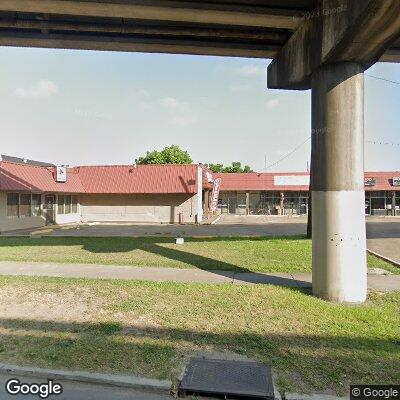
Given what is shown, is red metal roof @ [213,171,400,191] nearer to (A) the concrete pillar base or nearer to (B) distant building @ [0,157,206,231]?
(B) distant building @ [0,157,206,231]

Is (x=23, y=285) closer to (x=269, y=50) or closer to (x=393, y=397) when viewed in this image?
(x=393, y=397)

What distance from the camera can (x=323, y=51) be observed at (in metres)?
6.52

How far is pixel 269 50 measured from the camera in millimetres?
9203

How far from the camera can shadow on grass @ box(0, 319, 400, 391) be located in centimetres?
396

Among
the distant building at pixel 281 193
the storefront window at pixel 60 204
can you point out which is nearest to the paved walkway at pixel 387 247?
the distant building at pixel 281 193

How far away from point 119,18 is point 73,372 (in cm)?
757

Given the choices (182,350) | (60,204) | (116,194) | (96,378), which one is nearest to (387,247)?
(182,350)

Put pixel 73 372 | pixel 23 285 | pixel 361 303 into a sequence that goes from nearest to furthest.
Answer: pixel 73 372
pixel 361 303
pixel 23 285

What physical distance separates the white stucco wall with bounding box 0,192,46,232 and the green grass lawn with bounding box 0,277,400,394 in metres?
14.9

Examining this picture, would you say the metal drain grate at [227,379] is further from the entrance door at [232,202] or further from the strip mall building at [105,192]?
the entrance door at [232,202]

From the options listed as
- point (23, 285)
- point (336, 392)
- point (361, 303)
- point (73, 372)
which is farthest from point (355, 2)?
point (23, 285)

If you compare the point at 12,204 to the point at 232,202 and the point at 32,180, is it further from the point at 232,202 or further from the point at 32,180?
the point at 232,202

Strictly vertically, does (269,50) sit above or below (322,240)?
above

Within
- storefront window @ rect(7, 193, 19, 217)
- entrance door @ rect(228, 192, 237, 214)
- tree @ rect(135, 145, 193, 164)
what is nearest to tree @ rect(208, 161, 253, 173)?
tree @ rect(135, 145, 193, 164)
